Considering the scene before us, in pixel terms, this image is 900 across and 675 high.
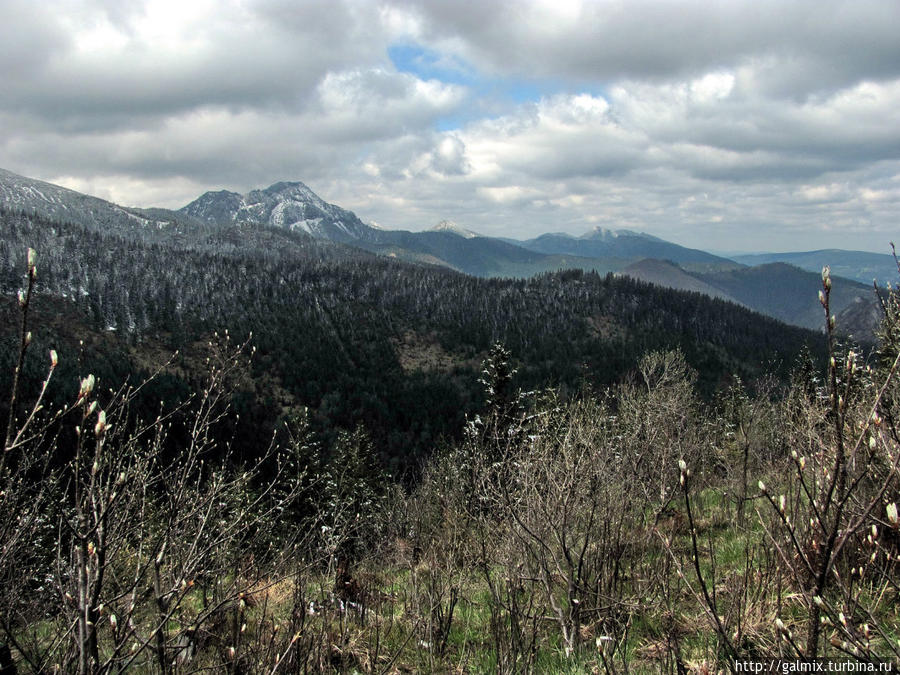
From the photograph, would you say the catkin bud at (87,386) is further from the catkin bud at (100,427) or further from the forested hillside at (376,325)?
the forested hillside at (376,325)

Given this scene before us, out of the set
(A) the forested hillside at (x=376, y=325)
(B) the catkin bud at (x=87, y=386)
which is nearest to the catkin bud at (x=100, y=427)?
(B) the catkin bud at (x=87, y=386)

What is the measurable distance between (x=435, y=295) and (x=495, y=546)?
530 ft

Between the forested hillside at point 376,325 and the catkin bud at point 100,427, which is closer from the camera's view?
the catkin bud at point 100,427

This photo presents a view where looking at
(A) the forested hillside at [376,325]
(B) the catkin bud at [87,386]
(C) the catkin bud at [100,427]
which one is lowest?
(A) the forested hillside at [376,325]

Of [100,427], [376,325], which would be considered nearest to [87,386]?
[100,427]

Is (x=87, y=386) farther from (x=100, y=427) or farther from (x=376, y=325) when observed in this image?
(x=376, y=325)

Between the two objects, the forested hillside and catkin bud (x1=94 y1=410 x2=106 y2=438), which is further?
the forested hillside

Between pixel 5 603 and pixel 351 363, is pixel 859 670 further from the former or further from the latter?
pixel 351 363

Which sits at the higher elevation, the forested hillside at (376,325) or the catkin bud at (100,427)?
the catkin bud at (100,427)

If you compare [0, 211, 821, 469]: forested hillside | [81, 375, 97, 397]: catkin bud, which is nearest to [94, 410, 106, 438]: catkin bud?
[81, 375, 97, 397]: catkin bud

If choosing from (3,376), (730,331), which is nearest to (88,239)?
(3,376)

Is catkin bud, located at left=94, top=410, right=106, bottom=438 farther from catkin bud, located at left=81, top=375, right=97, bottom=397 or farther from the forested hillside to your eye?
the forested hillside

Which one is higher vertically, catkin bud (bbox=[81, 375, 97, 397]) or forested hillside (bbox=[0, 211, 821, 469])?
catkin bud (bbox=[81, 375, 97, 397])

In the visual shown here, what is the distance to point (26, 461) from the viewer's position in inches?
195
